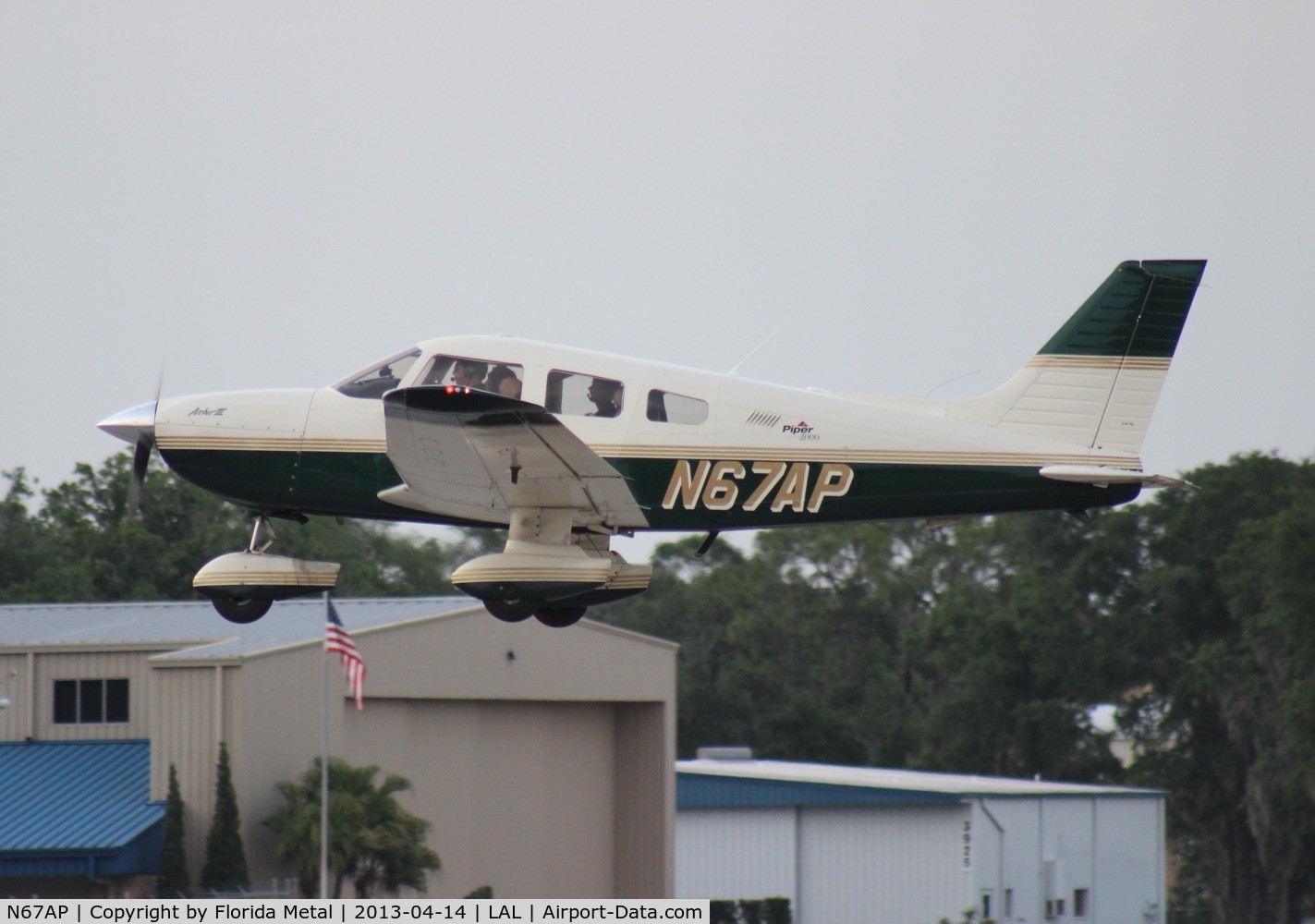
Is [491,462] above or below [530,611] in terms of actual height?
above

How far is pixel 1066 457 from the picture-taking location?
46.5ft

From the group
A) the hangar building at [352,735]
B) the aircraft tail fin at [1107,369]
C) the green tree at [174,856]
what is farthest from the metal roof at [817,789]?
the aircraft tail fin at [1107,369]

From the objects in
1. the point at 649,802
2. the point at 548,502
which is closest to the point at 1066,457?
the point at 548,502

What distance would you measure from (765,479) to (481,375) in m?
2.43

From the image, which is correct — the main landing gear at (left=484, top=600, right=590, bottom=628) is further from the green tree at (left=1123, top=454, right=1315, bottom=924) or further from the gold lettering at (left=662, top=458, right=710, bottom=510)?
the green tree at (left=1123, top=454, right=1315, bottom=924)

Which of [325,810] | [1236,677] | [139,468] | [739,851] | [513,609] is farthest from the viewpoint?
[1236,677]

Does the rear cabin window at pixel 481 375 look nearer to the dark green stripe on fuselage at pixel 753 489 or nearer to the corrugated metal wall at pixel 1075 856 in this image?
the dark green stripe on fuselage at pixel 753 489

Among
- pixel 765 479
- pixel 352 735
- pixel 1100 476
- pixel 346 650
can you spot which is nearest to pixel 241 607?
pixel 765 479

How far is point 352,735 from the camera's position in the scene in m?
30.6

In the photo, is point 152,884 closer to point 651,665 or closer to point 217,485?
point 651,665

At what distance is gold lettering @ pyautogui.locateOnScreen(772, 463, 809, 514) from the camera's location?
1410cm

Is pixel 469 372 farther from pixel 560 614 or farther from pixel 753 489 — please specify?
pixel 560 614

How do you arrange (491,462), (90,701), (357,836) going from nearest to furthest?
(491,462) → (357,836) → (90,701)

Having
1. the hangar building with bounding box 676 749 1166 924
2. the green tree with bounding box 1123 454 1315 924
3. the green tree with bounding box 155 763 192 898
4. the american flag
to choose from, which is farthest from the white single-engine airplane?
the green tree with bounding box 1123 454 1315 924
